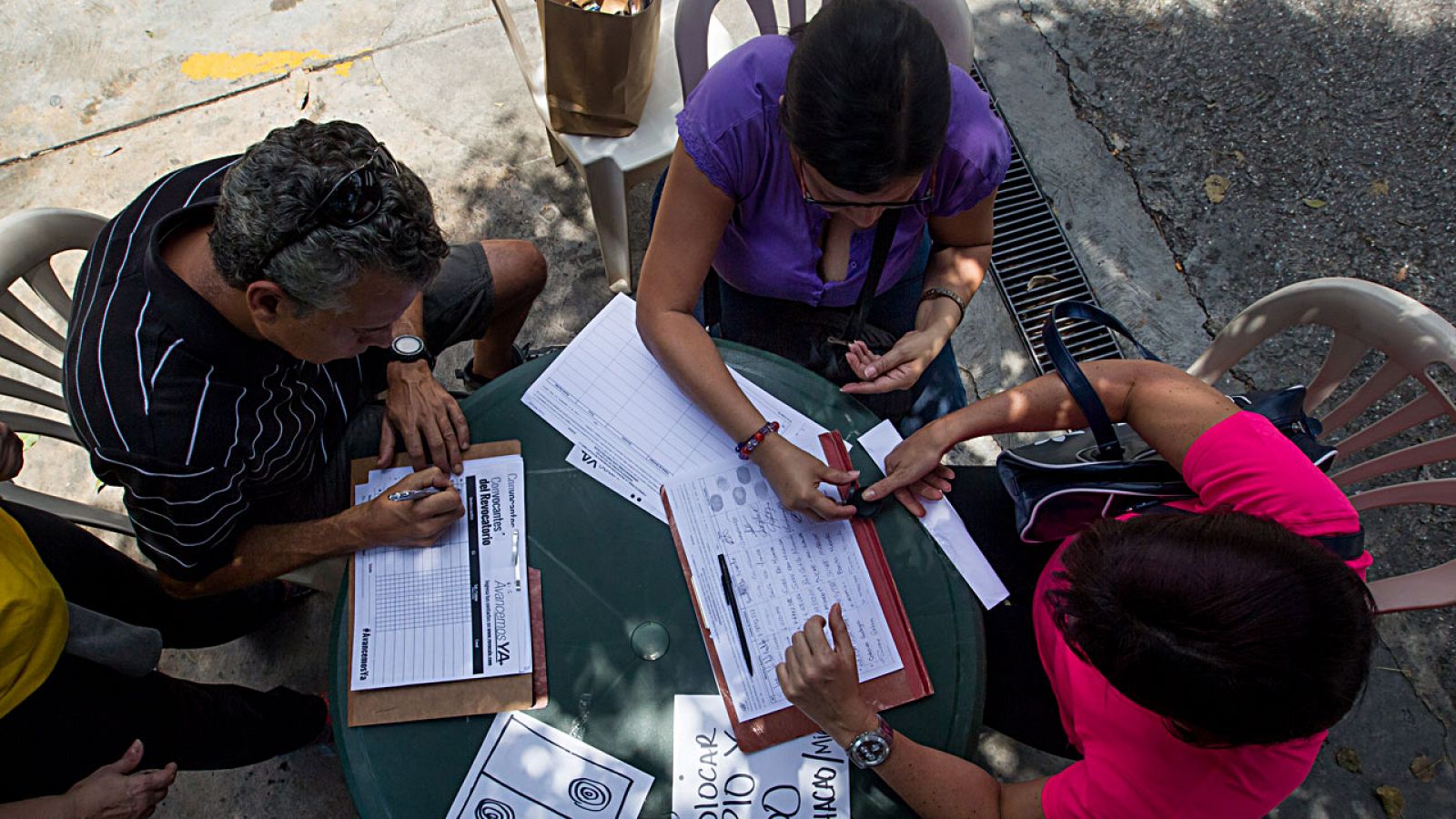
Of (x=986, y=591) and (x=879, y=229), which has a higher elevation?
(x=879, y=229)

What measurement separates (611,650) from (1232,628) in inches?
41.6

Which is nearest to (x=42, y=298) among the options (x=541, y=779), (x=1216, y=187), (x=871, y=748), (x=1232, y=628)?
(x=541, y=779)

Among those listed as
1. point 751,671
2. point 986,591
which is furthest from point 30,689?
point 986,591

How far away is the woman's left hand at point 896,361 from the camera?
207 centimetres

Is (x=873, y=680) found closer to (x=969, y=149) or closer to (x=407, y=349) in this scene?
(x=969, y=149)

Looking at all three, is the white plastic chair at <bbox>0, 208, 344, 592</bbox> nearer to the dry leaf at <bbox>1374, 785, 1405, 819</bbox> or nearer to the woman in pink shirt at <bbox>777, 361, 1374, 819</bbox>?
the woman in pink shirt at <bbox>777, 361, 1374, 819</bbox>

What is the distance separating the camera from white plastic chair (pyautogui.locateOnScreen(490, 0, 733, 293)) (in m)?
2.65

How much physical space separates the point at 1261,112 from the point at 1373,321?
2.10 m

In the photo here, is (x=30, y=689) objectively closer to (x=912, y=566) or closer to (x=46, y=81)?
(x=912, y=566)

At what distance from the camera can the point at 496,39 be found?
3715mm

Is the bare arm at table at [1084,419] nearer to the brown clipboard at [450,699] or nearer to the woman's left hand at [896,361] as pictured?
the woman's left hand at [896,361]

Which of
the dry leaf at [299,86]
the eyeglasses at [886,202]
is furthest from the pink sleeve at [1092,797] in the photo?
the dry leaf at [299,86]

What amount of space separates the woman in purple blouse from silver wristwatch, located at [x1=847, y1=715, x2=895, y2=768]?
1.40 ft

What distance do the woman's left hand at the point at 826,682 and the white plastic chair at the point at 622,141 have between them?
1.63 m
